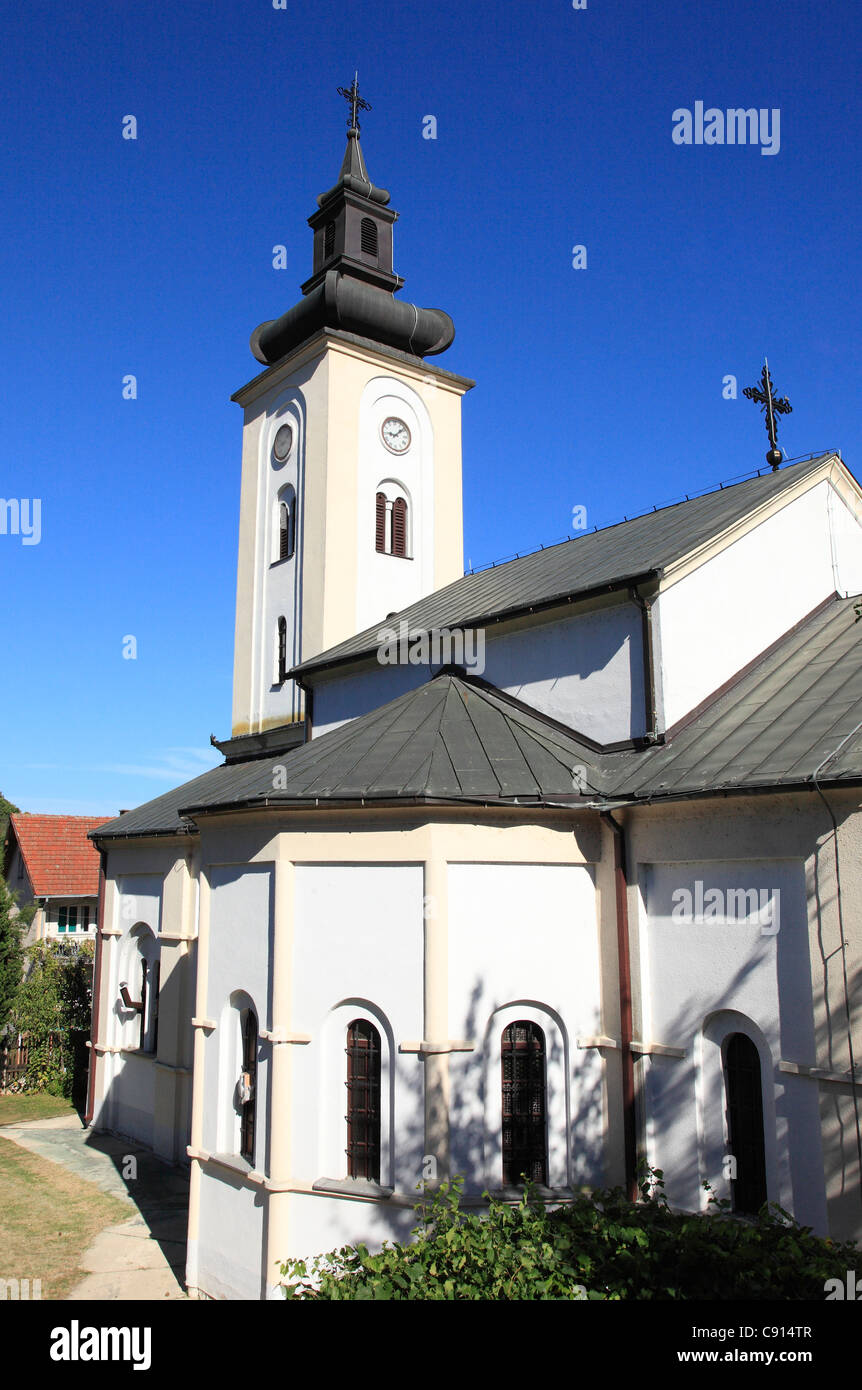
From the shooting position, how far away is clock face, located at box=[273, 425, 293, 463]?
21719mm

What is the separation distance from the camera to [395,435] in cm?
2150

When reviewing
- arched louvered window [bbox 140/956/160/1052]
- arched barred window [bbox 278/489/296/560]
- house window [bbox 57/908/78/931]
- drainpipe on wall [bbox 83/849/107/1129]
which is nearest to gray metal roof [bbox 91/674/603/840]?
arched louvered window [bbox 140/956/160/1052]

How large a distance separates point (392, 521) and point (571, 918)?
12714 millimetres

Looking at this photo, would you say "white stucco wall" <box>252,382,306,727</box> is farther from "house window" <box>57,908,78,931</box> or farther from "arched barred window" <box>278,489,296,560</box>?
"house window" <box>57,908,78,931</box>

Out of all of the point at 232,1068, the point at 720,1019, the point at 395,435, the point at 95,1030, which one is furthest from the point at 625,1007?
the point at 395,435

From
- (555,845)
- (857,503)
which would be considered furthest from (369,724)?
(857,503)

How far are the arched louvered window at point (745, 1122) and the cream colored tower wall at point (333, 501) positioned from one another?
12.0m

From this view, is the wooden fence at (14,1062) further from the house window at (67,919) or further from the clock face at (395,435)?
the clock face at (395,435)

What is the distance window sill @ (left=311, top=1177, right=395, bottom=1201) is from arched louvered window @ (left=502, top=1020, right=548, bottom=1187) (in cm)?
126

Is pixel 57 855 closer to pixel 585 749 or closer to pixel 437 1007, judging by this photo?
pixel 585 749

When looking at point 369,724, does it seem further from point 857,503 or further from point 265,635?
point 265,635

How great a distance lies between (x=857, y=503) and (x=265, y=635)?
12.6m

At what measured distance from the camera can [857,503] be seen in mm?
14141

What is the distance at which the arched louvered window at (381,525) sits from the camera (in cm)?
2075
